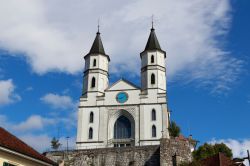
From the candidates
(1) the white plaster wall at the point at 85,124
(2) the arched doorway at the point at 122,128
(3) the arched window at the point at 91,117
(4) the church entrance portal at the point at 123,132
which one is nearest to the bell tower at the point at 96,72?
(1) the white plaster wall at the point at 85,124

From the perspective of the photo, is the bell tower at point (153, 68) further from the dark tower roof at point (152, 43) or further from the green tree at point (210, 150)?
the green tree at point (210, 150)

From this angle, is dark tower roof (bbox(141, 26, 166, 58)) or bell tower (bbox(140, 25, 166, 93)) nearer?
bell tower (bbox(140, 25, 166, 93))

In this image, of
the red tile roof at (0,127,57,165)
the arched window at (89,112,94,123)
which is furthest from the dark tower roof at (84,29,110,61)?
the red tile roof at (0,127,57,165)

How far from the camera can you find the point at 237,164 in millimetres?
33312

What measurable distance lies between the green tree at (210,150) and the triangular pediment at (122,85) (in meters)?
17.2

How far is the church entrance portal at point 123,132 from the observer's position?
59841 mm

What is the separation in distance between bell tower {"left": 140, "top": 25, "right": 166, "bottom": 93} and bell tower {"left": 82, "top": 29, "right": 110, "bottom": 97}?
6.14 meters

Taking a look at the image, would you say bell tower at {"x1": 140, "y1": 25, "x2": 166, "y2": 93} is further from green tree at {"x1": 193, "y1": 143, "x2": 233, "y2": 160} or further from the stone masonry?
the stone masonry

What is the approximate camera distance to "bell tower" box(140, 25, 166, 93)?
208ft

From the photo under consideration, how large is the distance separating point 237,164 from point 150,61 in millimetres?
34032

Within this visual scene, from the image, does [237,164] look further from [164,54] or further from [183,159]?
[164,54]

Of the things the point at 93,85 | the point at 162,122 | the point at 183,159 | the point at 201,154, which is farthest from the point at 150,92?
the point at 183,159

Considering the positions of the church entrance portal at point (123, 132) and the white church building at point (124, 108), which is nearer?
the white church building at point (124, 108)

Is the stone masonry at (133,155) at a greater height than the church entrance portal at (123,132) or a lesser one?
lesser
